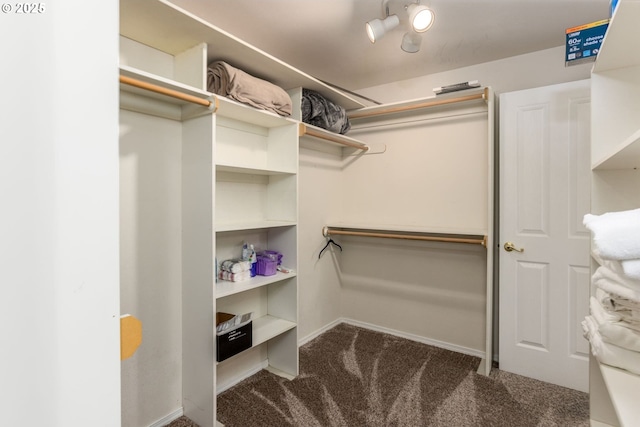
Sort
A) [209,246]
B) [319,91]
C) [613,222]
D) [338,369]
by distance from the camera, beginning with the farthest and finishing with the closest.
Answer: [319,91] → [338,369] → [209,246] → [613,222]

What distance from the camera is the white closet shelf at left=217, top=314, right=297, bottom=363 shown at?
6.84ft

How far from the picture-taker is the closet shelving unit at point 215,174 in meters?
1.60

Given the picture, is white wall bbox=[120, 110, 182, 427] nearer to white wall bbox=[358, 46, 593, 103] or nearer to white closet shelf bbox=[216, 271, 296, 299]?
white closet shelf bbox=[216, 271, 296, 299]

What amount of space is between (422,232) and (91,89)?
2.45m

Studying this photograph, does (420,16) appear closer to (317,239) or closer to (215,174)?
(215,174)

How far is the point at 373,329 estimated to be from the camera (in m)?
3.13

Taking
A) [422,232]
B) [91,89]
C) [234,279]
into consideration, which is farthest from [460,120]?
[91,89]

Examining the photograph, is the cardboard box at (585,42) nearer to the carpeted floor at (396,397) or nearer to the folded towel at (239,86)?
the folded towel at (239,86)

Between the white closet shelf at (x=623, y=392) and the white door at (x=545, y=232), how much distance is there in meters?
1.50

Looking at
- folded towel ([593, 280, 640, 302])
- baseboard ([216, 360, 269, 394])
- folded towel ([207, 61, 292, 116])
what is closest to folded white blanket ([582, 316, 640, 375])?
folded towel ([593, 280, 640, 302])

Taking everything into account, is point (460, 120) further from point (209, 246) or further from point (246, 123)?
point (209, 246)

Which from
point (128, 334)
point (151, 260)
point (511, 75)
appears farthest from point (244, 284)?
point (511, 75)

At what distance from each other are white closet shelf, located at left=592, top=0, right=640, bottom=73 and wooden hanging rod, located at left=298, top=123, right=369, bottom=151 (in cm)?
160

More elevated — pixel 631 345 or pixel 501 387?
pixel 631 345
